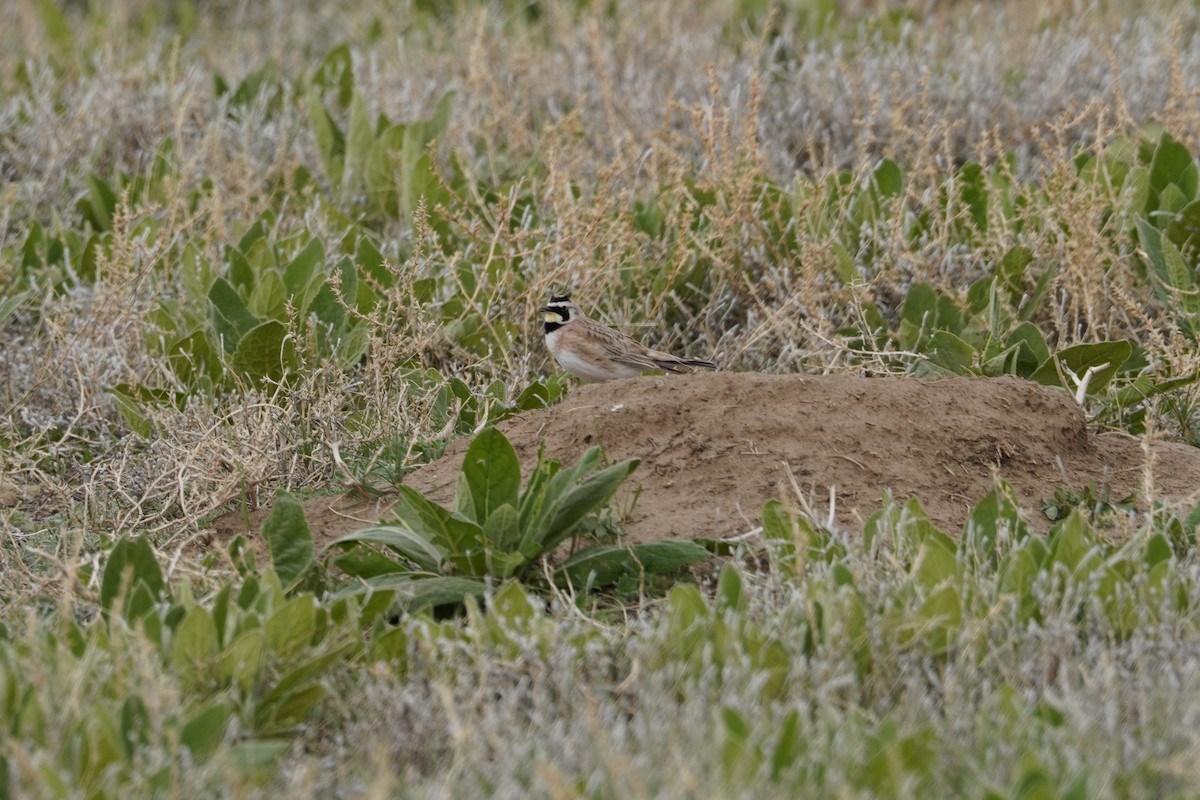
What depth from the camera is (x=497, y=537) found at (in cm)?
381

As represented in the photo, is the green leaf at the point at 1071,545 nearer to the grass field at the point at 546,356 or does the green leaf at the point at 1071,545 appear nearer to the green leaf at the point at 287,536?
the grass field at the point at 546,356

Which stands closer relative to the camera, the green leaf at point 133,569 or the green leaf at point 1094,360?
the green leaf at point 133,569

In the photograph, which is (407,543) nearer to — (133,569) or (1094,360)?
(133,569)

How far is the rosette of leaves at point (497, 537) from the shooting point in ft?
12.3

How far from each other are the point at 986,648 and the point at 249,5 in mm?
9794

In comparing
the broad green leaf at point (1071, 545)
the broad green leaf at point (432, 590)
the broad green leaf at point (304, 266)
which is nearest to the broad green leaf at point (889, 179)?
the broad green leaf at point (304, 266)

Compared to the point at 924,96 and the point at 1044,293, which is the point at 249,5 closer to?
the point at 924,96

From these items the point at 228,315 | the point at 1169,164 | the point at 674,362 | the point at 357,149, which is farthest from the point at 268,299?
the point at 1169,164

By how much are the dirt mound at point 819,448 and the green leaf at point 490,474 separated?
355mm

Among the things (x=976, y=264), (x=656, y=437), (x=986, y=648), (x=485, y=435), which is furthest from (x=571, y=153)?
(x=986, y=648)

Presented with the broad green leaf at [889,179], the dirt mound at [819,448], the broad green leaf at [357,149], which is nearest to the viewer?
the dirt mound at [819,448]

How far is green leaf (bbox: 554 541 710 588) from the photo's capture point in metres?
3.79

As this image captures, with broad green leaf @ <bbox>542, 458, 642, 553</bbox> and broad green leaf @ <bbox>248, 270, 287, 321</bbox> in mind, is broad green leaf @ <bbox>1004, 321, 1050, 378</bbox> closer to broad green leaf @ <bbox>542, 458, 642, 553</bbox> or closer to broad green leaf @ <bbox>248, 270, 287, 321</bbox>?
broad green leaf @ <bbox>542, 458, 642, 553</bbox>

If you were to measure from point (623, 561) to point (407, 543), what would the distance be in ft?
1.82
